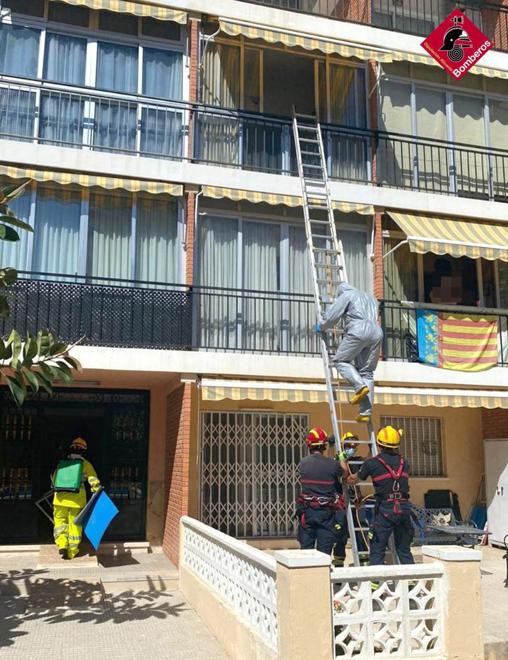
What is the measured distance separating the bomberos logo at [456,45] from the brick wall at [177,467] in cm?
808

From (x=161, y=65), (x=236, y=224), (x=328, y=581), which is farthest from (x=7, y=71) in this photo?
(x=328, y=581)

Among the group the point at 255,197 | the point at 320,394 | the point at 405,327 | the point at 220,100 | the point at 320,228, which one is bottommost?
the point at 320,394

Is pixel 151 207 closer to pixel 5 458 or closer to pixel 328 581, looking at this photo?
pixel 5 458

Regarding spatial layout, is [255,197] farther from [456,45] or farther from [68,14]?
[456,45]

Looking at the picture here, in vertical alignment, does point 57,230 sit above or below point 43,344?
above

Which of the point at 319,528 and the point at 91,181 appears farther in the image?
the point at 91,181

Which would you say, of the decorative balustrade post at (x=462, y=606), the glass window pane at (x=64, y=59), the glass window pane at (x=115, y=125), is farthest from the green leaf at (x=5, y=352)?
the glass window pane at (x=64, y=59)

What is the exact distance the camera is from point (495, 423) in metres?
Result: 13.6

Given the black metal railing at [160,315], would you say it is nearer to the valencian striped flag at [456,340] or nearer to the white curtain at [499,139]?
the valencian striped flag at [456,340]

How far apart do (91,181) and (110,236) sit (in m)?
1.00

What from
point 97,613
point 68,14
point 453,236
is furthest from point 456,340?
point 68,14

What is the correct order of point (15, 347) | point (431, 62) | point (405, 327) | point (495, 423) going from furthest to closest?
point (495, 423), point (431, 62), point (405, 327), point (15, 347)

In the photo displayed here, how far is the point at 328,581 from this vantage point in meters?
5.16

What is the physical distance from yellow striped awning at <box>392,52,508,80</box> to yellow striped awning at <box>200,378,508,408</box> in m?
6.38
